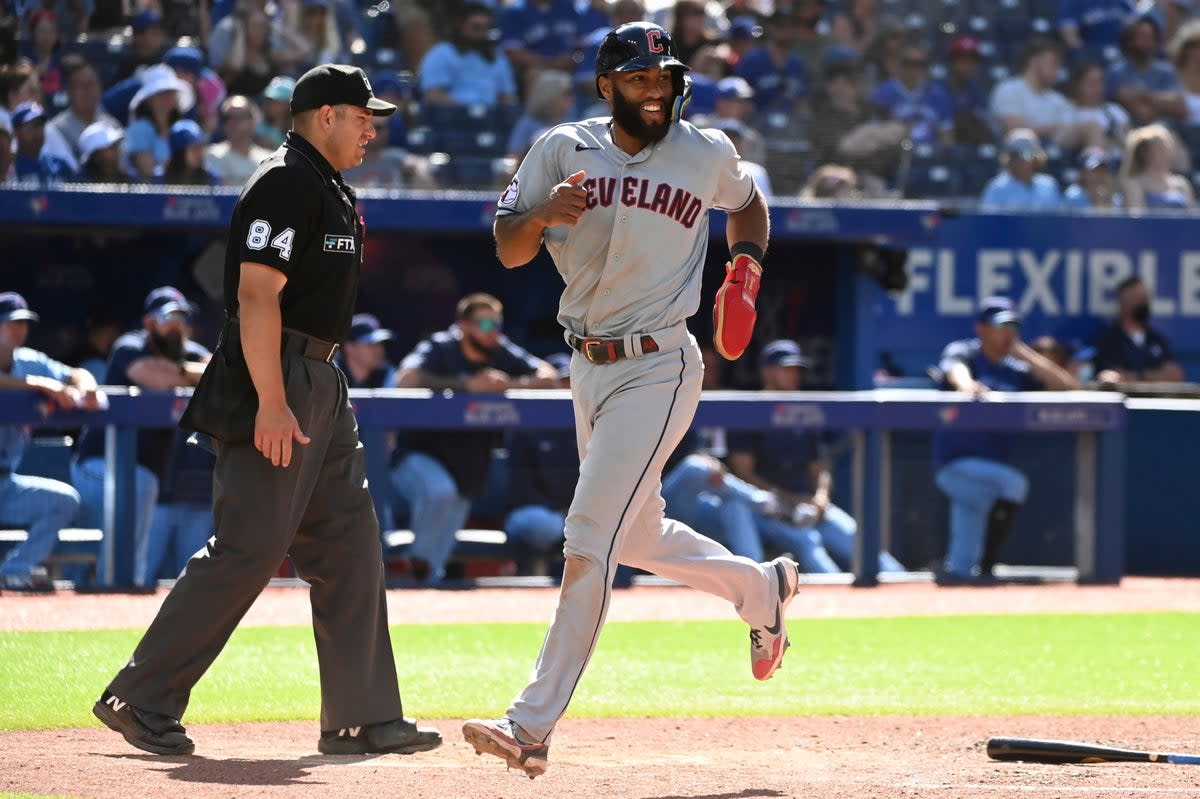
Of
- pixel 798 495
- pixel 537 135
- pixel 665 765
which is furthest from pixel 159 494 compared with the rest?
pixel 665 765

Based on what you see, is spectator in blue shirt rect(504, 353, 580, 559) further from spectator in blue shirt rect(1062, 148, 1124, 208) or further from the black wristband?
spectator in blue shirt rect(1062, 148, 1124, 208)

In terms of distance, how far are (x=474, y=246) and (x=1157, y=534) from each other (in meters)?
4.39

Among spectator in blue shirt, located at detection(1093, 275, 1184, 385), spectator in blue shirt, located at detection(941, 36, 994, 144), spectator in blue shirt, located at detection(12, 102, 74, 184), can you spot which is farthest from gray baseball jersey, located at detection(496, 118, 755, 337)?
spectator in blue shirt, located at detection(941, 36, 994, 144)

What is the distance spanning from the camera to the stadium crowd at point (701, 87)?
413 inches

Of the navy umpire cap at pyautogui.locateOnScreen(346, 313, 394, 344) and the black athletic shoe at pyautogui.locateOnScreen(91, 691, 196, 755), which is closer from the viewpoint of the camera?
the black athletic shoe at pyautogui.locateOnScreen(91, 691, 196, 755)

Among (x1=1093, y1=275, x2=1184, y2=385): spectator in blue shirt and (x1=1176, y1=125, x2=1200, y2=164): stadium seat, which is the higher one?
(x1=1176, y1=125, x2=1200, y2=164): stadium seat

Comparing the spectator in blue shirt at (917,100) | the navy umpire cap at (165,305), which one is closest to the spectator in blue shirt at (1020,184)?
the spectator in blue shirt at (917,100)

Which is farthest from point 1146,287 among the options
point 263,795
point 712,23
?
point 263,795

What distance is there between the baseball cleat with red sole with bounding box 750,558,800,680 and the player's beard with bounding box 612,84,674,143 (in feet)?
3.95

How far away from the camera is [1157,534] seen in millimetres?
10469

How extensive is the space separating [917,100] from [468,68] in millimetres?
3445

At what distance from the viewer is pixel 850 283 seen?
37.7 feet

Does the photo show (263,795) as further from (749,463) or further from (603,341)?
(749,463)

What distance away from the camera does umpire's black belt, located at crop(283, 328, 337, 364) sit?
4.49 metres
